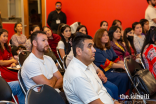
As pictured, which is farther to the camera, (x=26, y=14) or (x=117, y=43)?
(x=26, y=14)

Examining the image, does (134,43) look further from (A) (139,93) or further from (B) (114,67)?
(A) (139,93)

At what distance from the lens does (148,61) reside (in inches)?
112

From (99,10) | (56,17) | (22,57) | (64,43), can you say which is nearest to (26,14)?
(56,17)

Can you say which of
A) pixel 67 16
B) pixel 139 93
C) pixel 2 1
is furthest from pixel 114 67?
pixel 2 1

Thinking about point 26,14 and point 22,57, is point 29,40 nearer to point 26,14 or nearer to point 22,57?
point 22,57

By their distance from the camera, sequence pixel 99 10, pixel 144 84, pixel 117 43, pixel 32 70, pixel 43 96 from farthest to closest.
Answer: pixel 99 10, pixel 117 43, pixel 144 84, pixel 32 70, pixel 43 96

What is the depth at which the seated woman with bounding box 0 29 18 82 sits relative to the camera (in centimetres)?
317

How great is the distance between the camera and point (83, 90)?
158cm

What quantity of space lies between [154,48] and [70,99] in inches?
63.3

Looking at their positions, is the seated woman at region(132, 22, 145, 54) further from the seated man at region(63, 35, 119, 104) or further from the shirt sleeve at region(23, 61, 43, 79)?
the shirt sleeve at region(23, 61, 43, 79)

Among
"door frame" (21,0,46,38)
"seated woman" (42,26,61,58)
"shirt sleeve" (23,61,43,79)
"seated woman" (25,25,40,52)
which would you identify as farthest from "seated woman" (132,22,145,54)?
"door frame" (21,0,46,38)

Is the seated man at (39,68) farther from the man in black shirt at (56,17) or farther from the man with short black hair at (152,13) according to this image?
the man in black shirt at (56,17)

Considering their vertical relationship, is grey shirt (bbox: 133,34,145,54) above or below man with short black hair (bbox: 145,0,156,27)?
below

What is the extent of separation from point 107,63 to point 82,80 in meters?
1.54
